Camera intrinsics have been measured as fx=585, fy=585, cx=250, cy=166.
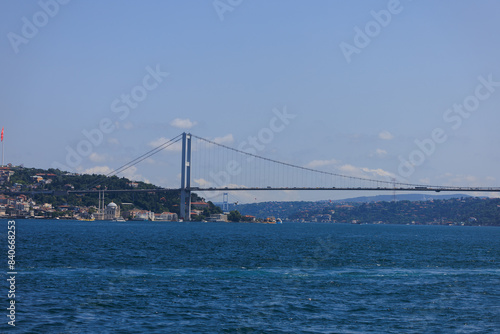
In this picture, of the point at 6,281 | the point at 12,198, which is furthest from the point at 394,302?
the point at 12,198

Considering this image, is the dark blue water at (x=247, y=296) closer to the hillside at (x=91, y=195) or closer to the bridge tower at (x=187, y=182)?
the bridge tower at (x=187, y=182)

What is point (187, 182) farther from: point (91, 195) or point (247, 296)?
point (247, 296)

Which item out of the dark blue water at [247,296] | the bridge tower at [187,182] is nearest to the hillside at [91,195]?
the bridge tower at [187,182]

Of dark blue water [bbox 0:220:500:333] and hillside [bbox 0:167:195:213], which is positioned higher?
hillside [bbox 0:167:195:213]

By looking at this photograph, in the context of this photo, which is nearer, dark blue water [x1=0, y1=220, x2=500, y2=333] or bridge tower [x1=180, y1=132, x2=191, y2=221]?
dark blue water [x1=0, y1=220, x2=500, y2=333]

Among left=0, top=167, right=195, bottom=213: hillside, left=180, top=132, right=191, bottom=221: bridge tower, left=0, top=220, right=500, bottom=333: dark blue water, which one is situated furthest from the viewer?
left=0, top=167, right=195, bottom=213: hillside

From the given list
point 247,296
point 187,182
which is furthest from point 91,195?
point 247,296

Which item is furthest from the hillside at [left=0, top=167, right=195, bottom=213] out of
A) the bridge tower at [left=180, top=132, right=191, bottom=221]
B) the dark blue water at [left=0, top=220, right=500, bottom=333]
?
the dark blue water at [left=0, top=220, right=500, bottom=333]

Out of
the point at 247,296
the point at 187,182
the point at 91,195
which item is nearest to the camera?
the point at 247,296

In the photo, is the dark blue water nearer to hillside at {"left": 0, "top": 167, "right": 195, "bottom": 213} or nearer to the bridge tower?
the bridge tower

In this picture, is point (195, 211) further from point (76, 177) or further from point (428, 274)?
point (428, 274)

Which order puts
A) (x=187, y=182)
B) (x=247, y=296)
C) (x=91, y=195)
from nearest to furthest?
1. (x=247, y=296)
2. (x=187, y=182)
3. (x=91, y=195)

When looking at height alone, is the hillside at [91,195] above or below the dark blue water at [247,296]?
above
